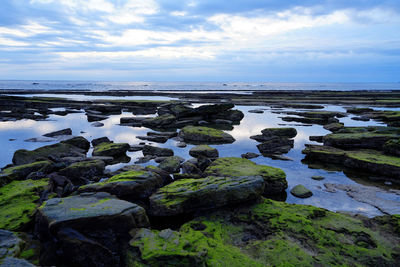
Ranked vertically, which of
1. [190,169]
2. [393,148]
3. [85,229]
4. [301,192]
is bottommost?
[301,192]

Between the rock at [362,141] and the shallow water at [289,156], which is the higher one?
the rock at [362,141]

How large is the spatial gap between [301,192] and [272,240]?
376cm

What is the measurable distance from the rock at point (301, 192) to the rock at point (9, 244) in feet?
26.0

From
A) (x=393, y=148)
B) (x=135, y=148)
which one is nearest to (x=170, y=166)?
(x=135, y=148)

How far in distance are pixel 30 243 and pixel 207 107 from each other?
26.5 metres

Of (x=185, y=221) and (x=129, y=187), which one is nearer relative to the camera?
(x=185, y=221)

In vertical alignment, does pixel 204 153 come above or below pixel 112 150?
below

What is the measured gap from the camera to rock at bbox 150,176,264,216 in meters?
6.77

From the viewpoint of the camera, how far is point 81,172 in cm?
1008

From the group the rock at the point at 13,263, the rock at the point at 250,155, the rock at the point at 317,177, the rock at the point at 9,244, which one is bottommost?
the rock at the point at 250,155

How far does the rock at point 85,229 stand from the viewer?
15.7 feet

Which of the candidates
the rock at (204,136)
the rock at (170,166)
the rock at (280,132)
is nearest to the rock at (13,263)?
the rock at (170,166)

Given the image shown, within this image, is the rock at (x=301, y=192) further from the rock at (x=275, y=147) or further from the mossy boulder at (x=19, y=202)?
the mossy boulder at (x=19, y=202)

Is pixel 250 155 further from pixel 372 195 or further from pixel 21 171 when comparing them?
pixel 21 171
